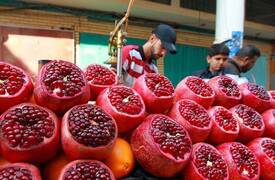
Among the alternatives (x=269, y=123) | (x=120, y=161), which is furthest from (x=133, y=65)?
(x=120, y=161)

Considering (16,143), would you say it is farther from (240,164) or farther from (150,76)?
(240,164)

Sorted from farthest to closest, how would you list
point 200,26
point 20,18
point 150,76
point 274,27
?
1. point 274,27
2. point 200,26
3. point 20,18
4. point 150,76

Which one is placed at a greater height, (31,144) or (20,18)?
(20,18)

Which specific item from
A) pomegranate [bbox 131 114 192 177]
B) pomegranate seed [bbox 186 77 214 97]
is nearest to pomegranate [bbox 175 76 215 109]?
pomegranate seed [bbox 186 77 214 97]


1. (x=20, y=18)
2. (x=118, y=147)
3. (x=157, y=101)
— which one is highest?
(x=20, y=18)

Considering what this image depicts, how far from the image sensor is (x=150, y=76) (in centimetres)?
215

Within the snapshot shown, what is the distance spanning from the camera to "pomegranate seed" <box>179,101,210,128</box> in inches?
79.4

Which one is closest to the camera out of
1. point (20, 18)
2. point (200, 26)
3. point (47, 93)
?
point (47, 93)

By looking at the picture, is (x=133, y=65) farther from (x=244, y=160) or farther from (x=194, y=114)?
(x=244, y=160)

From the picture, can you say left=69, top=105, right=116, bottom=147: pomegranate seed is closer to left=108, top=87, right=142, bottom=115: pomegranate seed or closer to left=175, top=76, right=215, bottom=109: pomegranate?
left=108, top=87, right=142, bottom=115: pomegranate seed

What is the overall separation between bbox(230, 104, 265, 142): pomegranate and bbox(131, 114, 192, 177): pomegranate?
504mm

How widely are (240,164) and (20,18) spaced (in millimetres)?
5981

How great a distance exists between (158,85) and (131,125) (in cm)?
34

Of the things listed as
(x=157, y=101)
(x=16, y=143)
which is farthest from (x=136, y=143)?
(x=16, y=143)
